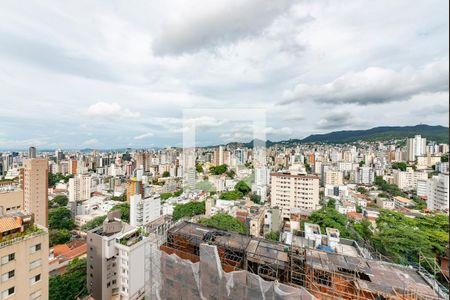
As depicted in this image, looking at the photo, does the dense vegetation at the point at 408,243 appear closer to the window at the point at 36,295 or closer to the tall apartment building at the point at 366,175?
the window at the point at 36,295

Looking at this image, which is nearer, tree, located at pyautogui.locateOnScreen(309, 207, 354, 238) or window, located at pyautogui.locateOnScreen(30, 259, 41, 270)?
window, located at pyautogui.locateOnScreen(30, 259, 41, 270)

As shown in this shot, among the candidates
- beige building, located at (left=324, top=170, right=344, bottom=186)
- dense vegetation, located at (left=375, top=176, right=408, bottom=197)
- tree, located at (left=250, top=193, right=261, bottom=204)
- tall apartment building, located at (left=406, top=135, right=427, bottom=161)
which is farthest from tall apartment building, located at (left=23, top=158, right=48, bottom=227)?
tall apartment building, located at (left=406, top=135, right=427, bottom=161)

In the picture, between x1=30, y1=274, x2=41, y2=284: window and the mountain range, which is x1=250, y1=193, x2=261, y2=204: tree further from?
x1=30, y1=274, x2=41, y2=284: window

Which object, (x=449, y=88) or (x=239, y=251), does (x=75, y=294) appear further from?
(x=449, y=88)

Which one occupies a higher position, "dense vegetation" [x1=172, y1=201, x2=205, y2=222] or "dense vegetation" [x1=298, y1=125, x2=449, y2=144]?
"dense vegetation" [x1=298, y1=125, x2=449, y2=144]

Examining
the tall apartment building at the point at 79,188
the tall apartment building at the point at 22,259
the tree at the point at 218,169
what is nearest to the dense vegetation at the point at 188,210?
the tree at the point at 218,169

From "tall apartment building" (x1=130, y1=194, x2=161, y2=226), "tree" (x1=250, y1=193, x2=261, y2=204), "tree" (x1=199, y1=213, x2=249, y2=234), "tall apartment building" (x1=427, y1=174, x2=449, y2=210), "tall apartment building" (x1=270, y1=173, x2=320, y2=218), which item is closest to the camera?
"tall apartment building" (x1=427, y1=174, x2=449, y2=210)

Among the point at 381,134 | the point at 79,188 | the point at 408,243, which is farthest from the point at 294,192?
the point at 381,134
